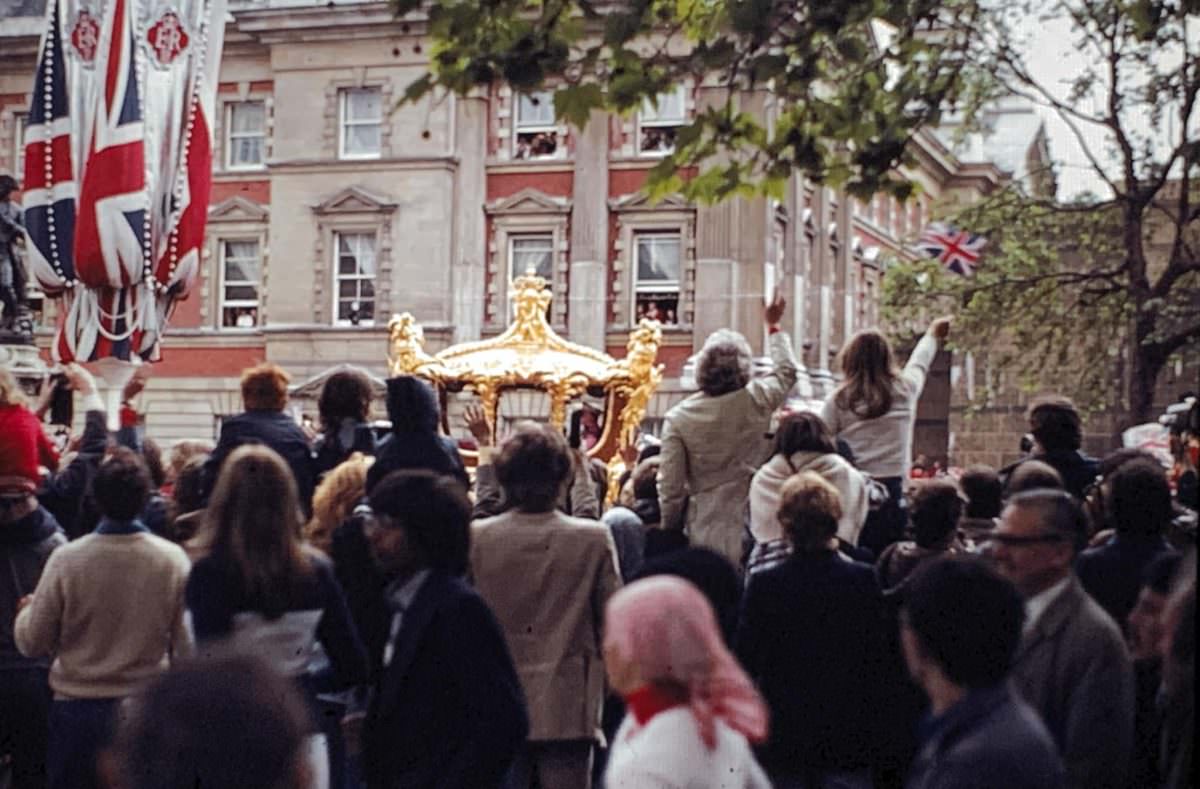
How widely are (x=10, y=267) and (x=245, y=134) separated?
1061 inches

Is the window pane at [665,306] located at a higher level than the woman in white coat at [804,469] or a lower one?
higher

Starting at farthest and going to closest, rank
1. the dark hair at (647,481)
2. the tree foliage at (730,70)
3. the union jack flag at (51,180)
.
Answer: the union jack flag at (51,180) < the dark hair at (647,481) < the tree foliage at (730,70)

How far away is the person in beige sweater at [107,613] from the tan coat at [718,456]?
8.55 ft

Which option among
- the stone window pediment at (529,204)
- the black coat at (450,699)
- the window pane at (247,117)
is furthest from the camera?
the window pane at (247,117)

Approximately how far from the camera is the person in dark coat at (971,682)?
4.15 meters

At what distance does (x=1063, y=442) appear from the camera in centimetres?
848

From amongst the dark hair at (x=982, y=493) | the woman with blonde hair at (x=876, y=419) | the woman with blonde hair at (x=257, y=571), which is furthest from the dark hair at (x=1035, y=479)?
the woman with blonde hair at (x=257, y=571)

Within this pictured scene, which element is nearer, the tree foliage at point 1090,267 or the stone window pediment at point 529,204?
the tree foliage at point 1090,267

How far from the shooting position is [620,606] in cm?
439

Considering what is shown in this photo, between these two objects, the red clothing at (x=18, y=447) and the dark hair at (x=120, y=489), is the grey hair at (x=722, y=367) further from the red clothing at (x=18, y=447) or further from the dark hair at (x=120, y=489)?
the red clothing at (x=18, y=447)

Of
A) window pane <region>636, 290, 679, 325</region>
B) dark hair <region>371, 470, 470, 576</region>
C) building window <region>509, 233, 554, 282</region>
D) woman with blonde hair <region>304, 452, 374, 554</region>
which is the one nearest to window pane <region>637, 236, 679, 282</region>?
window pane <region>636, 290, 679, 325</region>

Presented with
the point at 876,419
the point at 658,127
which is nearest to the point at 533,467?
the point at 876,419

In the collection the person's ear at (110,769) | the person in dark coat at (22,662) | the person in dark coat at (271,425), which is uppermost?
the person in dark coat at (271,425)

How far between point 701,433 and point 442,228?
2999 cm
